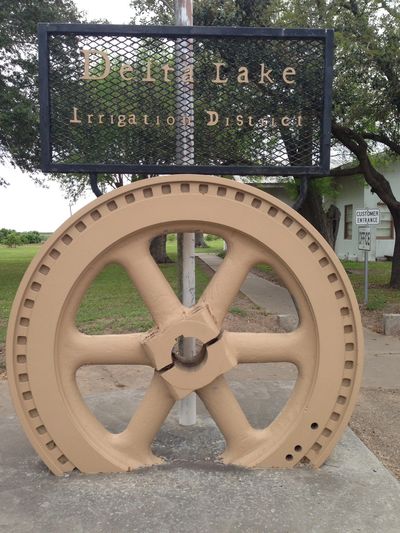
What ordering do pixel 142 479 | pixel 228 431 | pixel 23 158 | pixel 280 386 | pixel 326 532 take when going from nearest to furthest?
pixel 326 532
pixel 142 479
pixel 228 431
pixel 280 386
pixel 23 158

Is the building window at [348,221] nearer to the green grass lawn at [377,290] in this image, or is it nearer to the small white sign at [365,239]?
the green grass lawn at [377,290]

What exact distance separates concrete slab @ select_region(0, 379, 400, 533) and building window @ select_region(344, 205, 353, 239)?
2079 cm

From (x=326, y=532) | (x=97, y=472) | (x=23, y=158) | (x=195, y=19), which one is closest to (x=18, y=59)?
(x=23, y=158)

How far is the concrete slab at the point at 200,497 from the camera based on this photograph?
8.28 feet

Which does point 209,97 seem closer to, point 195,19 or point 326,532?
point 326,532

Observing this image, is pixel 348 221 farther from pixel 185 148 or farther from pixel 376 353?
pixel 185 148

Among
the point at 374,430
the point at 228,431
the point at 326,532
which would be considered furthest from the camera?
the point at 374,430

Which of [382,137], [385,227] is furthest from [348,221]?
[382,137]

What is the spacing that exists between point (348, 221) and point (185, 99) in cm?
2151

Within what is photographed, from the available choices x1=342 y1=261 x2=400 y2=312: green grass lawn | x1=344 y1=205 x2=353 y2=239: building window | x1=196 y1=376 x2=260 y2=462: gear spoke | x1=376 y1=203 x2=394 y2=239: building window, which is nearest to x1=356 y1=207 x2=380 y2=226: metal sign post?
x1=342 y1=261 x2=400 y2=312: green grass lawn

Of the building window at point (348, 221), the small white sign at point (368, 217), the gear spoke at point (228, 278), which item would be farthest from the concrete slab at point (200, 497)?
the building window at point (348, 221)

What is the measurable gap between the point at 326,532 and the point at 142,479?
108 cm

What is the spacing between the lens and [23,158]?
47.4ft

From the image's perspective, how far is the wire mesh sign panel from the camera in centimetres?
324
